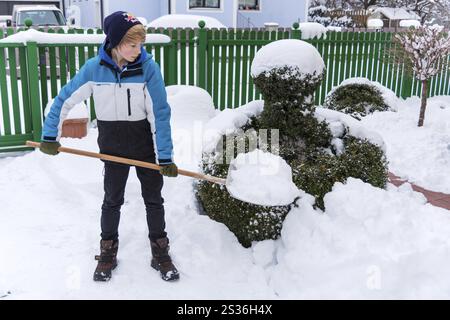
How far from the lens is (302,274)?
328 cm

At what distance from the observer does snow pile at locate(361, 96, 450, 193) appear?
545cm

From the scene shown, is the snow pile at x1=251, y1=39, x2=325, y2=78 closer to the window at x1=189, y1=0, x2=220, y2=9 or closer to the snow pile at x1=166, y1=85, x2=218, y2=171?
the snow pile at x1=166, y1=85, x2=218, y2=171

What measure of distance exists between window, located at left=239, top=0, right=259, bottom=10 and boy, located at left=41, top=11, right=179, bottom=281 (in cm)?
2266

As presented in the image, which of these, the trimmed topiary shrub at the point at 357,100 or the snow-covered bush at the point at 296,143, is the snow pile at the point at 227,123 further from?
the trimmed topiary shrub at the point at 357,100

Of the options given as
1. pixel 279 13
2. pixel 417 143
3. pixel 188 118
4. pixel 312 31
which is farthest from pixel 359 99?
pixel 279 13

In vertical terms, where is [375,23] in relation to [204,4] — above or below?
below

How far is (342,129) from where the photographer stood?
14.7ft

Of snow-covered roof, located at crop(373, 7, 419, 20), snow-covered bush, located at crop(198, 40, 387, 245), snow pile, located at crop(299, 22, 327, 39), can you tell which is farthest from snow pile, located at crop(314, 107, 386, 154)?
snow-covered roof, located at crop(373, 7, 419, 20)

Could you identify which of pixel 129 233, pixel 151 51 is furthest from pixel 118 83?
pixel 151 51

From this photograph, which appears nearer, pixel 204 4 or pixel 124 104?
pixel 124 104

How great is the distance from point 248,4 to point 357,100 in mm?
18231

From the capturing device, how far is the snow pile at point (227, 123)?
412 cm

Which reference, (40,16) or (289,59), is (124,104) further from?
(40,16)

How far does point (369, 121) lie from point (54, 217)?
16.8 ft
